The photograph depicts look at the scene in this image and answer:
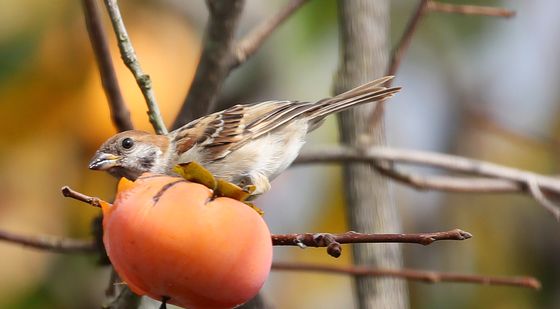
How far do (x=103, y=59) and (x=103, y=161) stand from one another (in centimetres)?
43

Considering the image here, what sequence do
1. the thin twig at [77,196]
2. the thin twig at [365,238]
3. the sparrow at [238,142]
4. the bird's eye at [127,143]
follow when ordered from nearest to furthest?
the thin twig at [365,238], the thin twig at [77,196], the bird's eye at [127,143], the sparrow at [238,142]

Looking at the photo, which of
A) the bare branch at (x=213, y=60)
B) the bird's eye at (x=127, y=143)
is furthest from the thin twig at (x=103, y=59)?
the bare branch at (x=213, y=60)

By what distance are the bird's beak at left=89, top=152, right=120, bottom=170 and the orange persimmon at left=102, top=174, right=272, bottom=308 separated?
4.33 ft

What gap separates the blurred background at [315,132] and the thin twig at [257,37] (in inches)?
58.0

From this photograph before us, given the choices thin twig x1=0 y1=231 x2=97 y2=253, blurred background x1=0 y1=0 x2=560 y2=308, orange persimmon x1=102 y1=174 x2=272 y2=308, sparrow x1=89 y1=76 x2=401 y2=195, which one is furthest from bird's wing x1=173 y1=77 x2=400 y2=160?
orange persimmon x1=102 y1=174 x2=272 y2=308

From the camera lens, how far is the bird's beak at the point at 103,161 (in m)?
3.19

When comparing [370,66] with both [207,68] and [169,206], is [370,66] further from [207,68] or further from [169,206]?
[169,206]

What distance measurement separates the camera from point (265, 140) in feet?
13.0

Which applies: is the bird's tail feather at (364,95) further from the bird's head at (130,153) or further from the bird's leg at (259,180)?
the bird's head at (130,153)

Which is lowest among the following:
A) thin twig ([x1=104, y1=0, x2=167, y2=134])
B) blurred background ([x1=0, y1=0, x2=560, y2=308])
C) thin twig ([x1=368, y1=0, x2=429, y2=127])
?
blurred background ([x1=0, y1=0, x2=560, y2=308])

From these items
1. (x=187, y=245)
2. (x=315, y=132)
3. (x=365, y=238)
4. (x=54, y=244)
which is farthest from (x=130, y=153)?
(x=315, y=132)

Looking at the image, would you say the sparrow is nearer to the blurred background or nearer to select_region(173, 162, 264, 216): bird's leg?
the blurred background

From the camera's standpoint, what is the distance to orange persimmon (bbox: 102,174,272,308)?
5.83 ft

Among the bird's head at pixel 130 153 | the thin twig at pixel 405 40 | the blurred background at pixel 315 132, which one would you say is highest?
the thin twig at pixel 405 40
